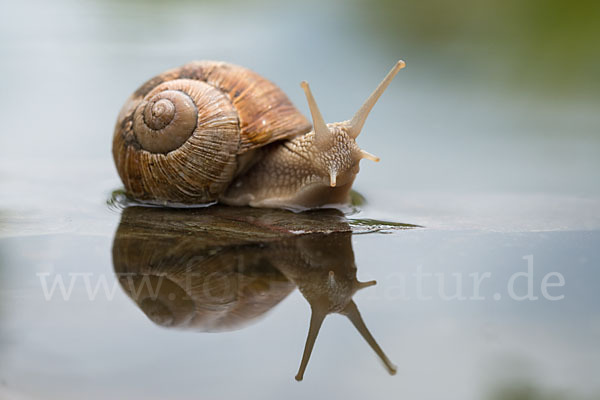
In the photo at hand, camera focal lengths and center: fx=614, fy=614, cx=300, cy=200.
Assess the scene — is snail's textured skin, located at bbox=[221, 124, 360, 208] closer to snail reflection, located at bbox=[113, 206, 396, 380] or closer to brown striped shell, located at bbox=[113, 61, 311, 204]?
brown striped shell, located at bbox=[113, 61, 311, 204]

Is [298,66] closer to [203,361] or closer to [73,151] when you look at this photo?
[73,151]

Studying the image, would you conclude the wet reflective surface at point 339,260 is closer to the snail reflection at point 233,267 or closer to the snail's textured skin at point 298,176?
the snail reflection at point 233,267

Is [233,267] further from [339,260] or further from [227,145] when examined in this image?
[227,145]

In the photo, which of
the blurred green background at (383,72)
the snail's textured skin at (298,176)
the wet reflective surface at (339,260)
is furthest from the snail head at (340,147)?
the blurred green background at (383,72)

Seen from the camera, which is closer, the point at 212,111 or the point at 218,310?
the point at 218,310

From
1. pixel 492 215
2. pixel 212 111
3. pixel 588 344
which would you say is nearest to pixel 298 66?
pixel 212 111

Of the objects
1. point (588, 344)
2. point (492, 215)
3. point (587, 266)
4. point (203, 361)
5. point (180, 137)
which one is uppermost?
point (180, 137)

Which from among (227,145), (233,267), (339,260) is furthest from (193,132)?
(339,260)

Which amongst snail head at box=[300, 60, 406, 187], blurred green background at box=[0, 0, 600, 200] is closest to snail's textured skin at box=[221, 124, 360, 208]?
snail head at box=[300, 60, 406, 187]
